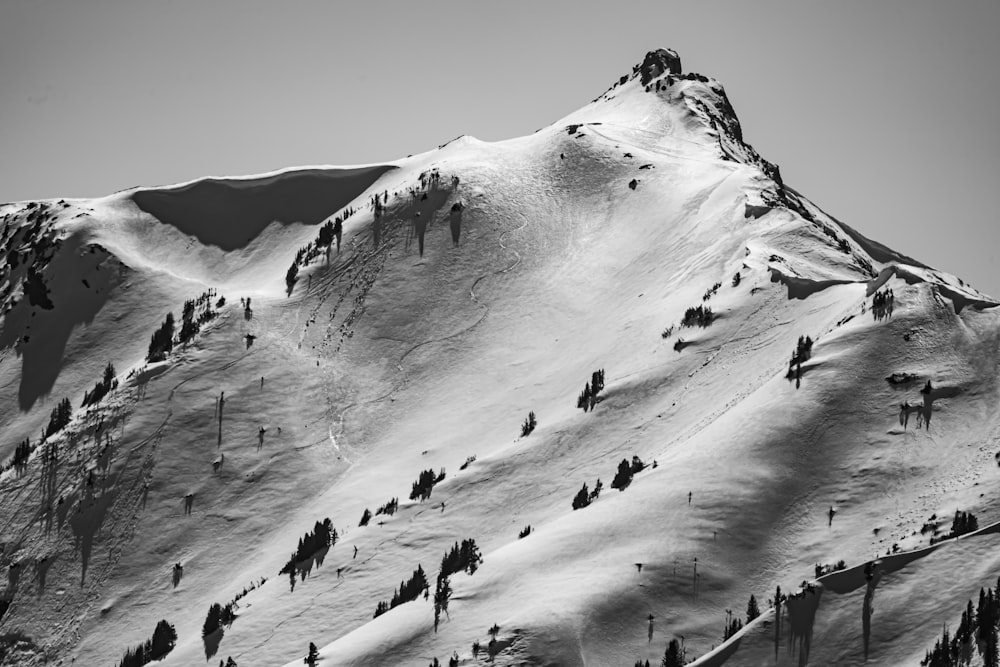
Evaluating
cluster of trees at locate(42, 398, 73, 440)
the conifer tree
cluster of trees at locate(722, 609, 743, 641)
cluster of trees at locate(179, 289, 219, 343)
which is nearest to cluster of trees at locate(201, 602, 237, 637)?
cluster of trees at locate(722, 609, 743, 641)

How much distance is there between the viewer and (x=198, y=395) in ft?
275

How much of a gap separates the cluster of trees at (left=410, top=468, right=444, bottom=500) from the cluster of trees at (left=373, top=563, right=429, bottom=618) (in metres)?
8.22

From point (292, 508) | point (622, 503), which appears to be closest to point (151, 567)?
point (292, 508)

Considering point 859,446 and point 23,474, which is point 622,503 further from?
point 23,474

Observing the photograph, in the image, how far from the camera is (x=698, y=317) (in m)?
70.2

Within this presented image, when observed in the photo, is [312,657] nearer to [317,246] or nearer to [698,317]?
[698,317]

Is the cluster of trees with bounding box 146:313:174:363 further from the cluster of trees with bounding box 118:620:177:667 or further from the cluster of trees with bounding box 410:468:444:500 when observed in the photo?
the cluster of trees with bounding box 410:468:444:500

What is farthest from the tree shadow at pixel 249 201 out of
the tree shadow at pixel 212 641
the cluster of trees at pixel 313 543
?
the tree shadow at pixel 212 641

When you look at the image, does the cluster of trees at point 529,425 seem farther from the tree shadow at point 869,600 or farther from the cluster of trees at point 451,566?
the tree shadow at point 869,600

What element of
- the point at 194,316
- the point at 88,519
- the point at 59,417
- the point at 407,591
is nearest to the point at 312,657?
the point at 407,591

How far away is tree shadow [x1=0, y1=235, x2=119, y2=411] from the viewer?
96438mm

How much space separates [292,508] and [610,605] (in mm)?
30732

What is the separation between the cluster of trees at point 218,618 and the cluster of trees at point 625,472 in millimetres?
20208

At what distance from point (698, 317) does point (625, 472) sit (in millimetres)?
15098
